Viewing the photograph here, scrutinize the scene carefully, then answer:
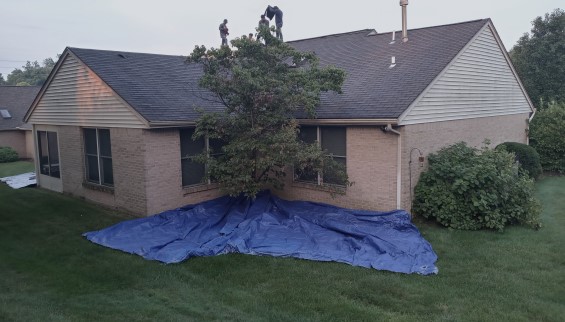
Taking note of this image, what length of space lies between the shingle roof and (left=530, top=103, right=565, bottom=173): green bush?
762 cm

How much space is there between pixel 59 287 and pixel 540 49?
3087 cm

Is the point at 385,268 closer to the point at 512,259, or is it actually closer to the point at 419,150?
the point at 512,259

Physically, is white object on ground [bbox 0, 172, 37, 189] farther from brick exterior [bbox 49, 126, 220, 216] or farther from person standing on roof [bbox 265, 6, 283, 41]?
person standing on roof [bbox 265, 6, 283, 41]

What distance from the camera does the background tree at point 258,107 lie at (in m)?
11.0

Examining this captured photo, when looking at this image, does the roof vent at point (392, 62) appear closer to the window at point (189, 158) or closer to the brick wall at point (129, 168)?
the window at point (189, 158)

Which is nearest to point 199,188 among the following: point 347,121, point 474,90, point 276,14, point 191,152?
point 191,152

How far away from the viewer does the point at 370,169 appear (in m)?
12.0

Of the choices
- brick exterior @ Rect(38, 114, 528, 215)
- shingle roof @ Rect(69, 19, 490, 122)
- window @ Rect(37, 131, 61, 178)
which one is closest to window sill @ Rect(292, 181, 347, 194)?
brick exterior @ Rect(38, 114, 528, 215)

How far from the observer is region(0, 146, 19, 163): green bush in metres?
27.9

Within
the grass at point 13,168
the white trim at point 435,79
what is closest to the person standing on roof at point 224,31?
the white trim at point 435,79

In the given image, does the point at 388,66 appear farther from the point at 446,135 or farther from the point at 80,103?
the point at 80,103

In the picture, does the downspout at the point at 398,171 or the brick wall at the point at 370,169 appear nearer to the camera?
the downspout at the point at 398,171

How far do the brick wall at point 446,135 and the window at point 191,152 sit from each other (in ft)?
17.5

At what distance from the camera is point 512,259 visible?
9.06 meters
